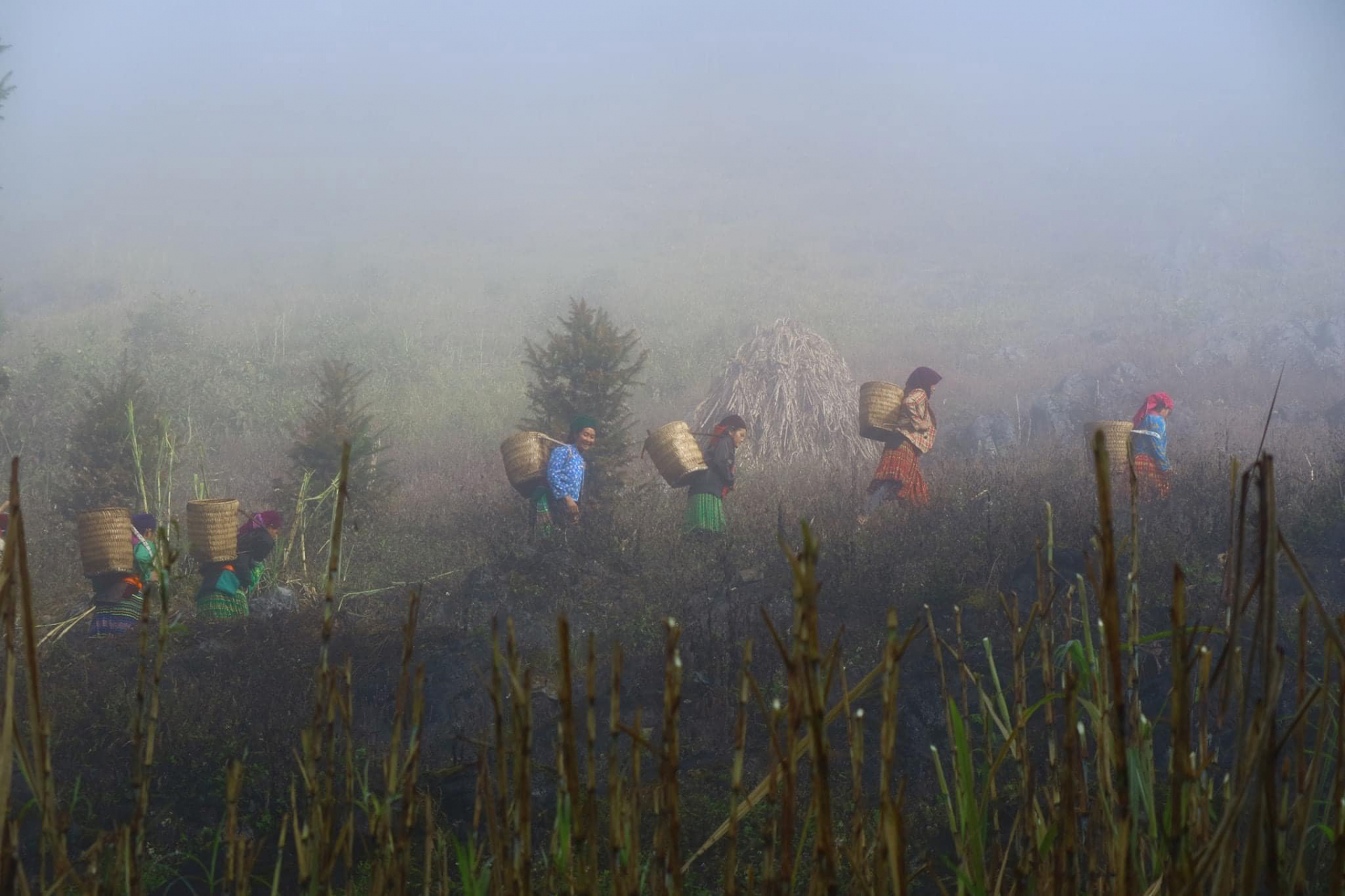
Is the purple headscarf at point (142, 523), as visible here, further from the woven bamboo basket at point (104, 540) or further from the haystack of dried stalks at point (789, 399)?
the haystack of dried stalks at point (789, 399)

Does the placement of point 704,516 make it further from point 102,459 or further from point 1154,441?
point 102,459

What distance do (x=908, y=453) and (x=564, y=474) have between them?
3721 millimetres

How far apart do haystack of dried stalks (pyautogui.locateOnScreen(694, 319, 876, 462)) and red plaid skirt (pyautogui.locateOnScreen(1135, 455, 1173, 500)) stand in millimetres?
6433

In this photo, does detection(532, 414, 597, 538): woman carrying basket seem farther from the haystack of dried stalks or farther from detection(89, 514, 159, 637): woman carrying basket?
the haystack of dried stalks

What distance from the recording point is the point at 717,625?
7281 millimetres

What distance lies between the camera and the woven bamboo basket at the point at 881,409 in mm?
10305

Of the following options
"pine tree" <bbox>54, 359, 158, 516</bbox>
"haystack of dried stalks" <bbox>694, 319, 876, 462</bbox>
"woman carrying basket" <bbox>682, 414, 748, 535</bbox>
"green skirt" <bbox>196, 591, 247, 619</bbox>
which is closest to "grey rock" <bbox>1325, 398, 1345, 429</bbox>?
"haystack of dried stalks" <bbox>694, 319, 876, 462</bbox>

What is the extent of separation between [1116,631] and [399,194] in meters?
67.4

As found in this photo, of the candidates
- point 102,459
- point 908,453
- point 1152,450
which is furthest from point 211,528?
point 1152,450

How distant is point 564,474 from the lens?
10.1m

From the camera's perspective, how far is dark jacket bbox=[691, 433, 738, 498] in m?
10.1

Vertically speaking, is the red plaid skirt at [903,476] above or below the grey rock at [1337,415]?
above

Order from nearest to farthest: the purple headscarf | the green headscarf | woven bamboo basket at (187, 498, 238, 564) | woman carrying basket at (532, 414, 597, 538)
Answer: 1. woven bamboo basket at (187, 498, 238, 564)
2. the purple headscarf
3. woman carrying basket at (532, 414, 597, 538)
4. the green headscarf

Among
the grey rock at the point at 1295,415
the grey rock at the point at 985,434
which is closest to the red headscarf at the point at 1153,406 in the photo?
the grey rock at the point at 985,434
